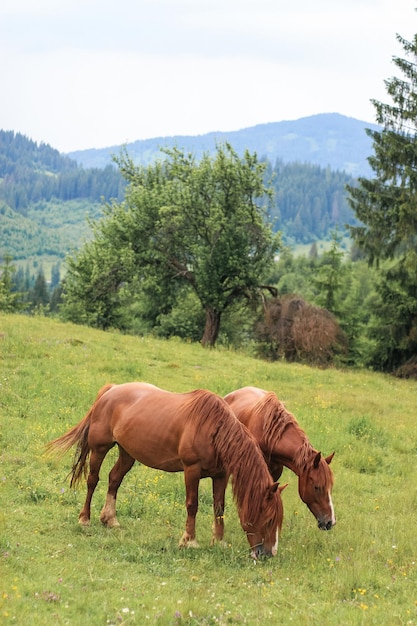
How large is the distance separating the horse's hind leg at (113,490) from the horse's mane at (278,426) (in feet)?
6.45

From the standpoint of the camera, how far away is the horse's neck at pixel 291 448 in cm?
807

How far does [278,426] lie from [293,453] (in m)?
Answer: 0.44

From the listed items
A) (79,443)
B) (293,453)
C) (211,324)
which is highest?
(293,453)

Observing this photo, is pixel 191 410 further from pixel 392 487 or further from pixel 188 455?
pixel 392 487

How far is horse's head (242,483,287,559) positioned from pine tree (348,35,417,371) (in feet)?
69.7

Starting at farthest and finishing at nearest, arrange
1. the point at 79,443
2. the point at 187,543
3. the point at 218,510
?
the point at 79,443, the point at 218,510, the point at 187,543

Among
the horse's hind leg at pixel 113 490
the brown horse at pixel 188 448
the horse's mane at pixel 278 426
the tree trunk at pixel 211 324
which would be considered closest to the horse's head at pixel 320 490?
the horse's mane at pixel 278 426

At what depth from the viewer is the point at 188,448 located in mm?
7707

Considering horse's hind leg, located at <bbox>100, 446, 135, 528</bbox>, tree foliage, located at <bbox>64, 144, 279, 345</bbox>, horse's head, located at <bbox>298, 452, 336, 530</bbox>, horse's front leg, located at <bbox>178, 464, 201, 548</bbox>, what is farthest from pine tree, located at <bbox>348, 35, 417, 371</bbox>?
horse's front leg, located at <bbox>178, 464, 201, 548</bbox>

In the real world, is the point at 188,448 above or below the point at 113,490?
above

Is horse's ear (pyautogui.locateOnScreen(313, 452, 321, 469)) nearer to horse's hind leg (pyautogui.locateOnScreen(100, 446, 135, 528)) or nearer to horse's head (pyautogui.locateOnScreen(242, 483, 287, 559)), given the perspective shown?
horse's head (pyautogui.locateOnScreen(242, 483, 287, 559))

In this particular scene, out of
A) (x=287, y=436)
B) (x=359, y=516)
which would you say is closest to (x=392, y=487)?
(x=359, y=516)

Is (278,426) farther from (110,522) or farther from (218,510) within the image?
(110,522)

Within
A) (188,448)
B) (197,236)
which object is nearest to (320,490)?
(188,448)
